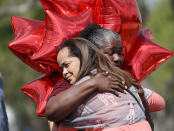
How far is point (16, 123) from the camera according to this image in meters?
20.2

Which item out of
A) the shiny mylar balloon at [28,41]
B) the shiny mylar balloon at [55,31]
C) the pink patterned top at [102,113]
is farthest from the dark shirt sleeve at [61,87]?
the shiny mylar balloon at [28,41]

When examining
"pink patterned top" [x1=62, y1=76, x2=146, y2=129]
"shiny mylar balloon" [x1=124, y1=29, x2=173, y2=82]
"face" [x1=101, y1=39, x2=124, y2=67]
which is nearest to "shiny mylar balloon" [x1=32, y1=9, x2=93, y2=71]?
"face" [x1=101, y1=39, x2=124, y2=67]

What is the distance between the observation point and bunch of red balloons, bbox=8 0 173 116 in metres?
2.85

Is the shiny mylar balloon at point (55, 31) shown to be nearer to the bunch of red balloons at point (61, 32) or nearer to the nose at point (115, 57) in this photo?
the bunch of red balloons at point (61, 32)

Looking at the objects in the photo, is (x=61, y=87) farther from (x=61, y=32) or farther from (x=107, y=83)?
(x=61, y=32)

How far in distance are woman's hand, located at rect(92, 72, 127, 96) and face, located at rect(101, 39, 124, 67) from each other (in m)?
0.24

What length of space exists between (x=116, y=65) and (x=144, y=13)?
23.8ft

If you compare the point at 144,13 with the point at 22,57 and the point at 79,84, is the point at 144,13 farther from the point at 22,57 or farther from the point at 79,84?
the point at 79,84

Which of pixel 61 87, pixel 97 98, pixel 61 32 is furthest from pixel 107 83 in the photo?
pixel 61 32

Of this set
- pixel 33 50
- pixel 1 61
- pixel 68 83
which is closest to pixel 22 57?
pixel 33 50

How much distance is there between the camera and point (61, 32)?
2.83m

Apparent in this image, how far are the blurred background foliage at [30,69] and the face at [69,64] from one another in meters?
4.44

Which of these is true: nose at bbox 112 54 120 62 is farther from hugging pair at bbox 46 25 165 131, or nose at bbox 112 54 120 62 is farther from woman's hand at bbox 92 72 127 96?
woman's hand at bbox 92 72 127 96

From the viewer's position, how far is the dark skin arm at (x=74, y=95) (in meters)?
2.15
